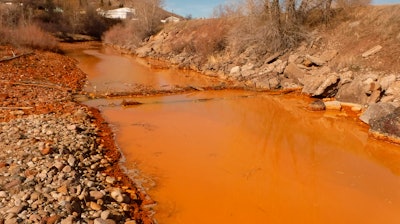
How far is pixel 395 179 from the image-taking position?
8.87m

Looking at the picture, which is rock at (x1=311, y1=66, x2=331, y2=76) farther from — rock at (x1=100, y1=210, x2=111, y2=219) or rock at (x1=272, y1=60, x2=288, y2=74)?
rock at (x1=100, y1=210, x2=111, y2=219)

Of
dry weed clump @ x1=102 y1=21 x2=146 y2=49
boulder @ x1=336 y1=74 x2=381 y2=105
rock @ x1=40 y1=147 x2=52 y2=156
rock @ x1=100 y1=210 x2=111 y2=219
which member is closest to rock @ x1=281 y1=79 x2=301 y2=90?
boulder @ x1=336 y1=74 x2=381 y2=105

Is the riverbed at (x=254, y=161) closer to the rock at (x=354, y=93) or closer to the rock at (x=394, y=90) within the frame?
the rock at (x=354, y=93)

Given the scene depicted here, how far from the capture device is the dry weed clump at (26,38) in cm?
2870

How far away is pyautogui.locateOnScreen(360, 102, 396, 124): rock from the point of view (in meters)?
12.4

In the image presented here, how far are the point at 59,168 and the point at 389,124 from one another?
10.3m

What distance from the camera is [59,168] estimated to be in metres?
7.43

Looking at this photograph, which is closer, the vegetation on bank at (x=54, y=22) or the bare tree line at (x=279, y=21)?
the bare tree line at (x=279, y=21)

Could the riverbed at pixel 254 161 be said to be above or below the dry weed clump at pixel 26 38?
below

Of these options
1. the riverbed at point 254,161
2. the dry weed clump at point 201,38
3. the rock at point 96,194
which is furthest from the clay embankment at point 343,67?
the rock at point 96,194

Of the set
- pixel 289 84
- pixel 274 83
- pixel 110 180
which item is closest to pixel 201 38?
pixel 274 83

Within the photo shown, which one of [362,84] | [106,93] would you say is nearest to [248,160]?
[362,84]

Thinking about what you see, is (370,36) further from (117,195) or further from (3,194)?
(3,194)

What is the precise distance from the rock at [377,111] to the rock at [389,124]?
19.3 inches
